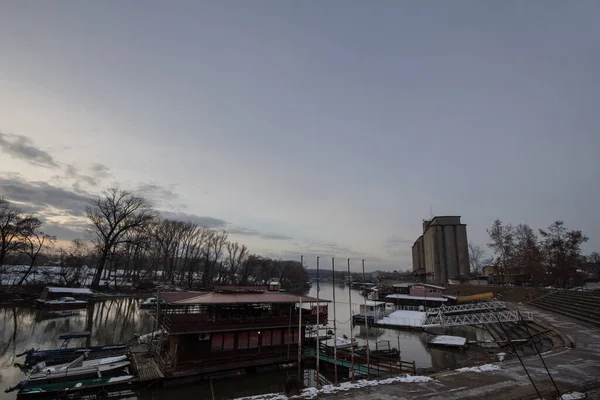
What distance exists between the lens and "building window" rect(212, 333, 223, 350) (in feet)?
72.2

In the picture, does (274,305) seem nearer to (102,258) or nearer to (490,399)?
(490,399)

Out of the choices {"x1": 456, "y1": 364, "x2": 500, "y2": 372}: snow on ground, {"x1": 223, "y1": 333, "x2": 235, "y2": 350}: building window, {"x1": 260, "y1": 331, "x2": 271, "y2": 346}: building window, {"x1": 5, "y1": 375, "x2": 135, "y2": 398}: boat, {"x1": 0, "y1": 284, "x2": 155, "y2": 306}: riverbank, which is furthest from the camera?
{"x1": 0, "y1": 284, "x2": 155, "y2": 306}: riverbank

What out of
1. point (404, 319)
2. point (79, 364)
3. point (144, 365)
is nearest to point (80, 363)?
point (79, 364)

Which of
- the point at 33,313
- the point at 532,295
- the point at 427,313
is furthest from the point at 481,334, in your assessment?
the point at 33,313

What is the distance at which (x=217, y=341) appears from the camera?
22125 millimetres

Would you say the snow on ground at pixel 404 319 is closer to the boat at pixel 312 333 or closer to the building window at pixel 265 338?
the boat at pixel 312 333

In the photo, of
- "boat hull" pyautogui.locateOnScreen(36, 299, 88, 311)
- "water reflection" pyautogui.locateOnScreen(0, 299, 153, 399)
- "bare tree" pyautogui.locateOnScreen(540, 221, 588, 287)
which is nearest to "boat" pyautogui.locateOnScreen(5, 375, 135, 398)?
Result: "water reflection" pyautogui.locateOnScreen(0, 299, 153, 399)

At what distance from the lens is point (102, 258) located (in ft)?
221

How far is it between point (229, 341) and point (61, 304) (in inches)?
1719

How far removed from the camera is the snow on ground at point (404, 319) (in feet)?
155

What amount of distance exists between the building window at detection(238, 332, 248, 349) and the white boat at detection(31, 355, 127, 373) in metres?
8.07

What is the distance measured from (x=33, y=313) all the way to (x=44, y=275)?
3087 cm

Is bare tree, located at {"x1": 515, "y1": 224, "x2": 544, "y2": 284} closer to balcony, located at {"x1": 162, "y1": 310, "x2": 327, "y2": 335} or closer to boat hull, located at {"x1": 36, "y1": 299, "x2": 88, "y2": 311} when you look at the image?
balcony, located at {"x1": 162, "y1": 310, "x2": 327, "y2": 335}

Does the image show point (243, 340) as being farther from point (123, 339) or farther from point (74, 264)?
point (74, 264)
